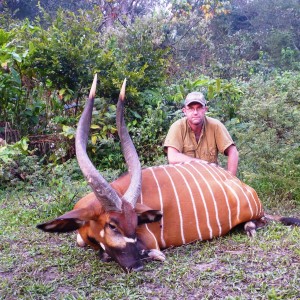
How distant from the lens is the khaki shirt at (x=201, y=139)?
4660 millimetres

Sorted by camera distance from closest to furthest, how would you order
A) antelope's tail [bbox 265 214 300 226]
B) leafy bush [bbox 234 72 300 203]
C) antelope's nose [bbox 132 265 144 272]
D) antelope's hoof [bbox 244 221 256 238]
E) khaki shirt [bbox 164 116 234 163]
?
antelope's nose [bbox 132 265 144 272] < antelope's hoof [bbox 244 221 256 238] < antelope's tail [bbox 265 214 300 226] < khaki shirt [bbox 164 116 234 163] < leafy bush [bbox 234 72 300 203]

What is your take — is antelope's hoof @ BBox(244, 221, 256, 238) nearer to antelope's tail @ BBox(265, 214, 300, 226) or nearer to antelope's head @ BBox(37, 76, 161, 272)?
antelope's tail @ BBox(265, 214, 300, 226)

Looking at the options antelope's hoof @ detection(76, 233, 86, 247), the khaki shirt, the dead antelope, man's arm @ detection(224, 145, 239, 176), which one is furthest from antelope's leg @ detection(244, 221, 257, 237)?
antelope's hoof @ detection(76, 233, 86, 247)

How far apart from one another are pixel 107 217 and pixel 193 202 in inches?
31.5

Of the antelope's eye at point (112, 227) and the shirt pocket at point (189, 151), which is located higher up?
the shirt pocket at point (189, 151)

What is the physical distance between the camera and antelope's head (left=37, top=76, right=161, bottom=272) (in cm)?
304

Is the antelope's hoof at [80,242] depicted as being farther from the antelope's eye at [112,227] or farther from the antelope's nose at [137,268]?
the antelope's nose at [137,268]

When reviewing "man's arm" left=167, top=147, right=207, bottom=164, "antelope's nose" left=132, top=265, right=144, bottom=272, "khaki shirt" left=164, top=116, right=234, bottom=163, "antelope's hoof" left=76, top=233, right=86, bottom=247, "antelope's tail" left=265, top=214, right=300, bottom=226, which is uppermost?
"khaki shirt" left=164, top=116, right=234, bottom=163

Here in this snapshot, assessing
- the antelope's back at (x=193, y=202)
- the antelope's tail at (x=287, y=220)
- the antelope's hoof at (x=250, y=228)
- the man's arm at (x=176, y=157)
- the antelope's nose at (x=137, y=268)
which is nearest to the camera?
the antelope's nose at (x=137, y=268)

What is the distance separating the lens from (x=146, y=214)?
3211 millimetres

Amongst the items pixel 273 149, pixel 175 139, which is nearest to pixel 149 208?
pixel 175 139

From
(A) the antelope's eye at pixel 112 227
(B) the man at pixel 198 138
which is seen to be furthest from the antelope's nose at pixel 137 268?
(B) the man at pixel 198 138

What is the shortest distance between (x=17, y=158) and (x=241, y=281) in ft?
12.9

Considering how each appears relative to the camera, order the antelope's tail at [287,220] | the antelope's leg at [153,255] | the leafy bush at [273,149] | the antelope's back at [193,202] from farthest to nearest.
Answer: the leafy bush at [273,149] → the antelope's tail at [287,220] → the antelope's back at [193,202] → the antelope's leg at [153,255]
